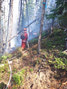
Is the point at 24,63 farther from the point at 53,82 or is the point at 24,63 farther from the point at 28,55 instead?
the point at 53,82

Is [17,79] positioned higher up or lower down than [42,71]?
lower down

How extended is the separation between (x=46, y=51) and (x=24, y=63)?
5.93 feet

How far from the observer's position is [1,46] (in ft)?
35.9

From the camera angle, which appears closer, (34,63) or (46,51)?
(34,63)

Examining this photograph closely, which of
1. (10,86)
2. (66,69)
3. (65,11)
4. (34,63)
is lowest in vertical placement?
(10,86)

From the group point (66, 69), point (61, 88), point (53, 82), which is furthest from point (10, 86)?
point (66, 69)

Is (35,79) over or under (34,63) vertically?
under

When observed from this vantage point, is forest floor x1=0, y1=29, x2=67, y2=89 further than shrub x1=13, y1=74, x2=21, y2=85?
No

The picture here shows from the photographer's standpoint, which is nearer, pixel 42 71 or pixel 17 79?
pixel 17 79

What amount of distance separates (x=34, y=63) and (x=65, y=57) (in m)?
2.02

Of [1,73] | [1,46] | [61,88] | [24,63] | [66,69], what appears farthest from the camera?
[1,46]

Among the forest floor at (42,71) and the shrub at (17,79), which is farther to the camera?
the shrub at (17,79)

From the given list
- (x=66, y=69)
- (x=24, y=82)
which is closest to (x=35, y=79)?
(x=24, y=82)

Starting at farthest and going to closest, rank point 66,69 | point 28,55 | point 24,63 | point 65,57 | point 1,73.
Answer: point 28,55 < point 24,63 < point 1,73 < point 65,57 < point 66,69
